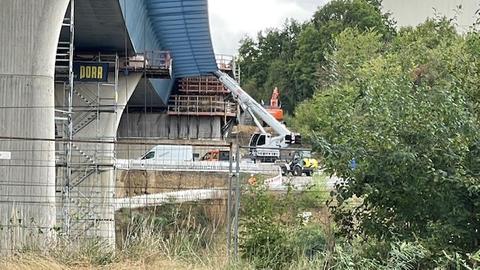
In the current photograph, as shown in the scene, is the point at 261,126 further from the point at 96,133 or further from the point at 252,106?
the point at 96,133

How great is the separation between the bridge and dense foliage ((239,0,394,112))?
15.5m

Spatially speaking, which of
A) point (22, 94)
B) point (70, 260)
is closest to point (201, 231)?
point (70, 260)

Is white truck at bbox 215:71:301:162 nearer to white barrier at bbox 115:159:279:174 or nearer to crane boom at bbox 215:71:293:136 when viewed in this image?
crane boom at bbox 215:71:293:136

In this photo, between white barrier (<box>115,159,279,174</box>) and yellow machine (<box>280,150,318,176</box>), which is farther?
white barrier (<box>115,159,279,174</box>)

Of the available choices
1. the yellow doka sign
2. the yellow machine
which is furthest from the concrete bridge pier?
the yellow machine

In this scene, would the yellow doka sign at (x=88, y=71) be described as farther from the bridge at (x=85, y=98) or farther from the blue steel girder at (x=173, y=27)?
the blue steel girder at (x=173, y=27)

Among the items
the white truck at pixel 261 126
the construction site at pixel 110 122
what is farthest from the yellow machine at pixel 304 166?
the white truck at pixel 261 126

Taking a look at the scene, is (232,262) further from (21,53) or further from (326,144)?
(21,53)

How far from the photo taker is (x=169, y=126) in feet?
160

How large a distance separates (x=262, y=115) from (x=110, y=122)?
16.2 m

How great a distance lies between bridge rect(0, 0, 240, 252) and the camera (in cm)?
1236

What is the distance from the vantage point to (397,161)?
6.80 meters

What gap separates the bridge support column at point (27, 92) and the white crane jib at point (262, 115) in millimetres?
23224

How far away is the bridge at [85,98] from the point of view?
40.5 ft
